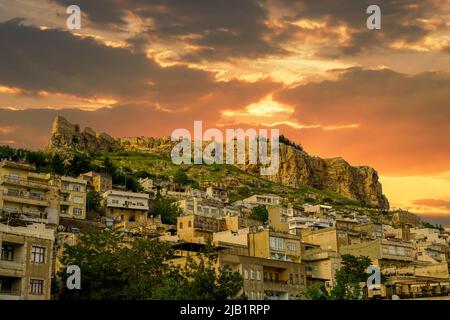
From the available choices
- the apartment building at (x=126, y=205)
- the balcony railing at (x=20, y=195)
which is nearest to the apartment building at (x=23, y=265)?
the balcony railing at (x=20, y=195)

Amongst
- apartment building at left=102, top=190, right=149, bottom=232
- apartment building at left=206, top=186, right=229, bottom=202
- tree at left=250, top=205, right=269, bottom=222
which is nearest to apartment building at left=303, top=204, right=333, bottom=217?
tree at left=250, top=205, right=269, bottom=222

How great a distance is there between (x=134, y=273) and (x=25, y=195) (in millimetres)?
36998

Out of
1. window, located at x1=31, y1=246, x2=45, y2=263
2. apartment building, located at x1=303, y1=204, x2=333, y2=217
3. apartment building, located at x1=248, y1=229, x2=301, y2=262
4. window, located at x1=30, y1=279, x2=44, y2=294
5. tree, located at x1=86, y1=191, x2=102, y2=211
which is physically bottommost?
window, located at x1=30, y1=279, x2=44, y2=294

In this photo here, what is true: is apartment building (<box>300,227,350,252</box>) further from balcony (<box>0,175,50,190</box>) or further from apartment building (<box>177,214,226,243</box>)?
balcony (<box>0,175,50,190</box>)

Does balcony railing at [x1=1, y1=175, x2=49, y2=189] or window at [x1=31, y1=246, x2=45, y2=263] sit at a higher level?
balcony railing at [x1=1, y1=175, x2=49, y2=189]

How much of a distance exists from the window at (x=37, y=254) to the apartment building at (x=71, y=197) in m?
46.8

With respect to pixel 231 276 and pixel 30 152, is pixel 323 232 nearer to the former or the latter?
pixel 231 276

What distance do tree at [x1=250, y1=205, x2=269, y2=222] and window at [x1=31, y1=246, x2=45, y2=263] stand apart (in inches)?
3040

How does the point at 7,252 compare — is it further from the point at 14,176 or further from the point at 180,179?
the point at 180,179

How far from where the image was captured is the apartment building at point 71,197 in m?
105

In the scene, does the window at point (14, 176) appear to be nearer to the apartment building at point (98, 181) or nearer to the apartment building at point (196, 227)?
the apartment building at point (196, 227)

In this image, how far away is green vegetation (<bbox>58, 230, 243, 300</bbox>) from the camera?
55325mm

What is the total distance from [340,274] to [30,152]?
304 feet

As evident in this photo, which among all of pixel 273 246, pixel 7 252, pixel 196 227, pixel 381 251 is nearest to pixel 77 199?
pixel 196 227
